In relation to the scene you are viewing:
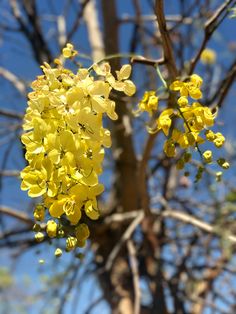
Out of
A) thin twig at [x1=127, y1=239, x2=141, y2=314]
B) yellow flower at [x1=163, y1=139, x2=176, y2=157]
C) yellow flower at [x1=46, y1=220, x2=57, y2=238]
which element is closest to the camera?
yellow flower at [x1=46, y1=220, x2=57, y2=238]

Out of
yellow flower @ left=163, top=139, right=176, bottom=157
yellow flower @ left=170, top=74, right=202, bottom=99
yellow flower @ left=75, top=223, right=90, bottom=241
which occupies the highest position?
yellow flower @ left=170, top=74, right=202, bottom=99

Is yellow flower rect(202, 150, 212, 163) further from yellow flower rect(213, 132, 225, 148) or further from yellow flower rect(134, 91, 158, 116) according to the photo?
yellow flower rect(134, 91, 158, 116)

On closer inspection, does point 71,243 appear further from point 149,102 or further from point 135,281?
point 135,281

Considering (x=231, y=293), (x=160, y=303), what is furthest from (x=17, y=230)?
(x=231, y=293)

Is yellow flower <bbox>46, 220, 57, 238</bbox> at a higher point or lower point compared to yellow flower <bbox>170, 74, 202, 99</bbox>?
lower

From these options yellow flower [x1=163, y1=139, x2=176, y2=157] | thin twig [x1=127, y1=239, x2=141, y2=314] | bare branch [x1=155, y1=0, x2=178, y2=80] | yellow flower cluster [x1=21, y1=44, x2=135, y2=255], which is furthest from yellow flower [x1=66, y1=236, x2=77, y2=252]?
thin twig [x1=127, y1=239, x2=141, y2=314]

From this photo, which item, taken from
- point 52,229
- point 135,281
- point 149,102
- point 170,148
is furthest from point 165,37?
point 135,281

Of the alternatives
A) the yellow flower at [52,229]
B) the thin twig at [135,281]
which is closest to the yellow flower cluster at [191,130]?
the yellow flower at [52,229]

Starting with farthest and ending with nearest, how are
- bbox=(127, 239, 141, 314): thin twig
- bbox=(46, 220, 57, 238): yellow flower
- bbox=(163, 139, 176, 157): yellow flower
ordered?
bbox=(127, 239, 141, 314): thin twig → bbox=(163, 139, 176, 157): yellow flower → bbox=(46, 220, 57, 238): yellow flower

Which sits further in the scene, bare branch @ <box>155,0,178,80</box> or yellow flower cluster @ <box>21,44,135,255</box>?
bare branch @ <box>155,0,178,80</box>

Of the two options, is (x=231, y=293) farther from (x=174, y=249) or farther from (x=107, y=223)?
(x=107, y=223)
